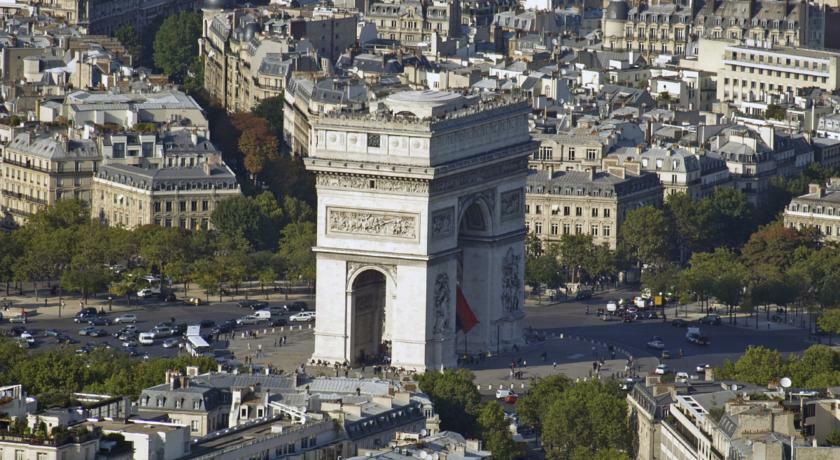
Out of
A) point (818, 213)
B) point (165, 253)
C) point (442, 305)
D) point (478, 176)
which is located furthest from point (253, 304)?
point (818, 213)

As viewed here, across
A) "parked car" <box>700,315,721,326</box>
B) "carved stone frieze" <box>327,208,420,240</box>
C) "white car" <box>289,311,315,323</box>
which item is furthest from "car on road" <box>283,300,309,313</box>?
"carved stone frieze" <box>327,208,420,240</box>

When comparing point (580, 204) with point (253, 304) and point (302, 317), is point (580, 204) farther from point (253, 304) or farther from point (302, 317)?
point (302, 317)

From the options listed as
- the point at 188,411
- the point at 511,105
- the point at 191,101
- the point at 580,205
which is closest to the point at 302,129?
the point at 191,101

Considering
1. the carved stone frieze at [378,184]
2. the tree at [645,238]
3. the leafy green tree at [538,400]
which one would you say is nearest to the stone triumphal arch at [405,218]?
the carved stone frieze at [378,184]

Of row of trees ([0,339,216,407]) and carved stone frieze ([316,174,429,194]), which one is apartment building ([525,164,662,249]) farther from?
row of trees ([0,339,216,407])

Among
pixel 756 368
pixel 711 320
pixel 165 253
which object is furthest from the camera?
pixel 165 253

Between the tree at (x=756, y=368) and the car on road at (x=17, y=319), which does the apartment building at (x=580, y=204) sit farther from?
the tree at (x=756, y=368)
